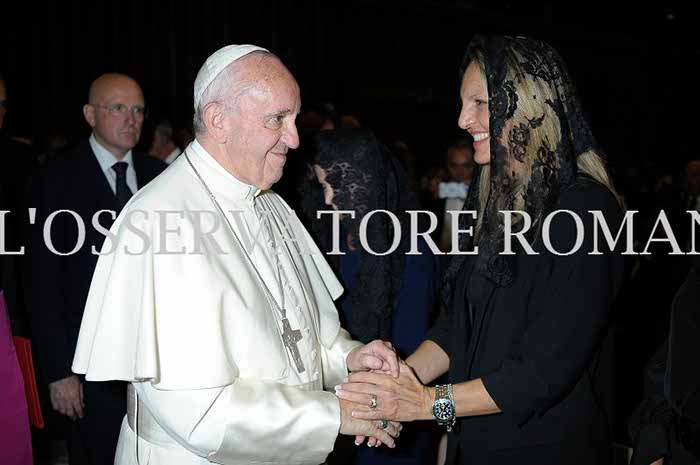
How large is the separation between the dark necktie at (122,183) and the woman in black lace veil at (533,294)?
182 centimetres

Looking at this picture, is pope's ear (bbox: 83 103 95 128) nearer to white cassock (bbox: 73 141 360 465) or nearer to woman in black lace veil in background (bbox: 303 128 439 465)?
woman in black lace veil in background (bbox: 303 128 439 465)

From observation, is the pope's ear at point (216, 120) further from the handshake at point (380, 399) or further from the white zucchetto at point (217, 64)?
the handshake at point (380, 399)

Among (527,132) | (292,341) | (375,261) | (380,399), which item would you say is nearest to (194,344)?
(292,341)

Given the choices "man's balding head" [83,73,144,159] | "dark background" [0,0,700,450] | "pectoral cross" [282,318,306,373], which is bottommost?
"pectoral cross" [282,318,306,373]

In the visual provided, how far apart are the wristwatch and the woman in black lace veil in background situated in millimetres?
1100

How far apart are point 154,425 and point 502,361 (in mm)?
966

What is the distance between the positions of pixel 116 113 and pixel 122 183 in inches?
14.4

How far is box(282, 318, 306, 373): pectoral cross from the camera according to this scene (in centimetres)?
209

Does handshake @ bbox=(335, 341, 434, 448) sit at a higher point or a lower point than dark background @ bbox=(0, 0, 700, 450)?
lower

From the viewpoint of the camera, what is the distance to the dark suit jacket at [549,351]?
1937mm

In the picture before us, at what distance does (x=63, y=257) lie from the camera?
10.8 feet

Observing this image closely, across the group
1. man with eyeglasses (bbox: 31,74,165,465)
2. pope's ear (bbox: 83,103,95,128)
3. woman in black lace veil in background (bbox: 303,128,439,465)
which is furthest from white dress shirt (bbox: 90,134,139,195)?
woman in black lace veil in background (bbox: 303,128,439,465)

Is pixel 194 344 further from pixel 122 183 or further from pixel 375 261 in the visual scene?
pixel 122 183

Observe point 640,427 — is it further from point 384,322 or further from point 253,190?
point 384,322
